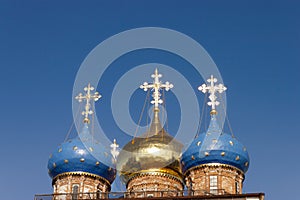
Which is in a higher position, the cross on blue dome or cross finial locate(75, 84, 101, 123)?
cross finial locate(75, 84, 101, 123)

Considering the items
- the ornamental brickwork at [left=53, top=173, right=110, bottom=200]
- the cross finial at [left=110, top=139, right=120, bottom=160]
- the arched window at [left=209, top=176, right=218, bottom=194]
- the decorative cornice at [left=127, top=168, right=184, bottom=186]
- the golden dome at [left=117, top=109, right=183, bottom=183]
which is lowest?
the arched window at [left=209, top=176, right=218, bottom=194]

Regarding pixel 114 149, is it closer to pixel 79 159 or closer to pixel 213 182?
pixel 79 159

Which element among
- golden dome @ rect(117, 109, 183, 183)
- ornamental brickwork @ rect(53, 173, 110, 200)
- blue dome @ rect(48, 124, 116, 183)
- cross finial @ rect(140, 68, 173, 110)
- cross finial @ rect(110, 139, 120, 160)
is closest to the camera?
ornamental brickwork @ rect(53, 173, 110, 200)

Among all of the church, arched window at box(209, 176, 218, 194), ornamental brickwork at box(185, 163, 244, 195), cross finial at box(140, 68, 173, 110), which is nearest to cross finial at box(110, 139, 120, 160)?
the church

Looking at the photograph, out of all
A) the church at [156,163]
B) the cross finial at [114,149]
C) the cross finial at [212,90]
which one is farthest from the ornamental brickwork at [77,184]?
the cross finial at [212,90]

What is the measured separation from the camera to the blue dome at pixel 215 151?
118ft

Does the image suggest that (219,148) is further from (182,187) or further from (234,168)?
(182,187)

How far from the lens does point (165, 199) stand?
3128 cm

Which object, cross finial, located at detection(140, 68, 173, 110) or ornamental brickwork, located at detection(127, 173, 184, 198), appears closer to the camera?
ornamental brickwork, located at detection(127, 173, 184, 198)

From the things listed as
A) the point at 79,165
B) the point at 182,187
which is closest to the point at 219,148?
the point at 182,187

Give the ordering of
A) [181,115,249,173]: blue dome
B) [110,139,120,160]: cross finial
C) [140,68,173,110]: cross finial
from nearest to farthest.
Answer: [181,115,249,173]: blue dome
[140,68,173,110]: cross finial
[110,139,120,160]: cross finial

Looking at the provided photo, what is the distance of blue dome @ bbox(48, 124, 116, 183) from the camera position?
3706cm

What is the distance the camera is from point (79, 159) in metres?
37.0

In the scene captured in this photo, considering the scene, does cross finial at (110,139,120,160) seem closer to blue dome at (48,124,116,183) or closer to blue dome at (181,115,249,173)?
blue dome at (48,124,116,183)
